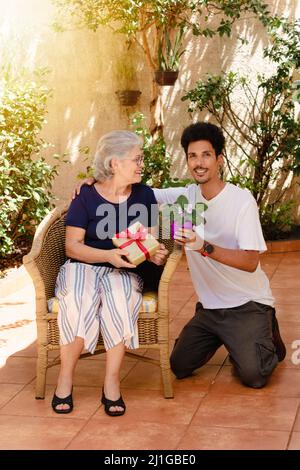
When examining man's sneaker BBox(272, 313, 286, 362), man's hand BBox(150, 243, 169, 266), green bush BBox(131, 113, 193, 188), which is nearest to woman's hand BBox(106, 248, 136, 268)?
man's hand BBox(150, 243, 169, 266)

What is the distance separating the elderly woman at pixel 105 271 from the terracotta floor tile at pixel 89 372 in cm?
35

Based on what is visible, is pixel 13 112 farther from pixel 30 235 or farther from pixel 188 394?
pixel 188 394

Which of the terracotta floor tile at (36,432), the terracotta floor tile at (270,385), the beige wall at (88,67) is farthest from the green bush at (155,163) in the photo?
the terracotta floor tile at (36,432)

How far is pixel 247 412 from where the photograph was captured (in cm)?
357

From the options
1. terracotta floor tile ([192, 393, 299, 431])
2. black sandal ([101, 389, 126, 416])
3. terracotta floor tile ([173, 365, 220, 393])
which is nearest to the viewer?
terracotta floor tile ([192, 393, 299, 431])

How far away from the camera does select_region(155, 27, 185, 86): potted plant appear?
270 inches

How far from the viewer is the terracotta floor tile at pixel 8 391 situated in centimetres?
383

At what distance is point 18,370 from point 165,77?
11.1ft

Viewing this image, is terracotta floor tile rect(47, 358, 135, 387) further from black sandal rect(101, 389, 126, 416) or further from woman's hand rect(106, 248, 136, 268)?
woman's hand rect(106, 248, 136, 268)

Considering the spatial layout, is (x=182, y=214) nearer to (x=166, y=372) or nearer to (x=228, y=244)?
(x=228, y=244)

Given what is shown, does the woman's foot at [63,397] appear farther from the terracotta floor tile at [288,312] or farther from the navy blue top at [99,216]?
the terracotta floor tile at [288,312]

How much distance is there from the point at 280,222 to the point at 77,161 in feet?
5.94

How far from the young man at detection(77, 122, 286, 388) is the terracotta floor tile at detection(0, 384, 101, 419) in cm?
46
